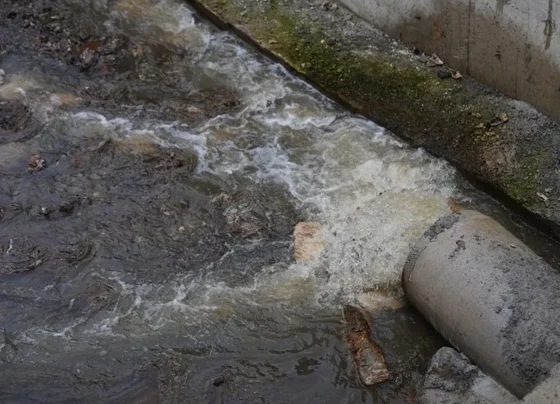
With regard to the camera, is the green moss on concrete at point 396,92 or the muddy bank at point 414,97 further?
the green moss on concrete at point 396,92

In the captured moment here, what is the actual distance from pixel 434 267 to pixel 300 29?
4.38 metres

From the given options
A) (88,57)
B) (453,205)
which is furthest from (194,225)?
(88,57)

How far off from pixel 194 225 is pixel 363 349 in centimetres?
227

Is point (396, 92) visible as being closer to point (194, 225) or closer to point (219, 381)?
point (194, 225)

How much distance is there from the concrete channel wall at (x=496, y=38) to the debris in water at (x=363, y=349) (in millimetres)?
2966

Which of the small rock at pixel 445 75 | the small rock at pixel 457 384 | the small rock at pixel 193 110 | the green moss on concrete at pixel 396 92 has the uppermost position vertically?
the small rock at pixel 445 75

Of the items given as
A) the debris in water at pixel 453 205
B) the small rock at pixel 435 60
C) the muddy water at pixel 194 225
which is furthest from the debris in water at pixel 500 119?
the small rock at pixel 435 60

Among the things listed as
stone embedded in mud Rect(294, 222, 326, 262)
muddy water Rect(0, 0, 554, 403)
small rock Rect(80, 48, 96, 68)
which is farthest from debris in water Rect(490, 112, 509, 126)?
small rock Rect(80, 48, 96, 68)

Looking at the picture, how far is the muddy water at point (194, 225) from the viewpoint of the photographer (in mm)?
5508

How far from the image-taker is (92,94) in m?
8.35

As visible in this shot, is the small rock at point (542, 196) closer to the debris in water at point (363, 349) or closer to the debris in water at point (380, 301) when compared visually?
the debris in water at point (380, 301)

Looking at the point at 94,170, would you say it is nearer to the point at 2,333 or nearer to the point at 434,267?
the point at 2,333

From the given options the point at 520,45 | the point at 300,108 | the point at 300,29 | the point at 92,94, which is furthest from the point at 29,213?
the point at 520,45

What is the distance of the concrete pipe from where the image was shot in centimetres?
464
